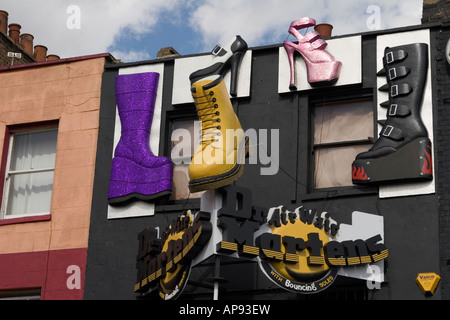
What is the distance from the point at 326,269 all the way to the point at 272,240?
94 cm

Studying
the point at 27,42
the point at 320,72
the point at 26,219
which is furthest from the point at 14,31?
the point at 320,72

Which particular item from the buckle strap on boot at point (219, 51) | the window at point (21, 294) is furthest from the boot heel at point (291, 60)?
the window at point (21, 294)

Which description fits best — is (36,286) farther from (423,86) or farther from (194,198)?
(423,86)

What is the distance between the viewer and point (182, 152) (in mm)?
17484

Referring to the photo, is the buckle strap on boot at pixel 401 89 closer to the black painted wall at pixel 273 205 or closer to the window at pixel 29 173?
the black painted wall at pixel 273 205

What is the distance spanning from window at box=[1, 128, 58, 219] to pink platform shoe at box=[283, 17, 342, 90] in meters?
4.89

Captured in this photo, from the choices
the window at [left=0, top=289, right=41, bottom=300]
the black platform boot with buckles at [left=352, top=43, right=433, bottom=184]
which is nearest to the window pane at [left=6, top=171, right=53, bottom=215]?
the window at [left=0, top=289, right=41, bottom=300]

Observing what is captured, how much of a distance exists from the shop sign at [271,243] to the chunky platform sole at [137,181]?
5.55 ft

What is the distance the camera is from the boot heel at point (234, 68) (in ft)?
55.9

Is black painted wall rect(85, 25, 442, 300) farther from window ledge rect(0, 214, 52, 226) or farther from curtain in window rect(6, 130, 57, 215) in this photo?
curtain in window rect(6, 130, 57, 215)

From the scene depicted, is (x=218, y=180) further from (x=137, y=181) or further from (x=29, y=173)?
(x=29, y=173)

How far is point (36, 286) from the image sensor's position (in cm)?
1722

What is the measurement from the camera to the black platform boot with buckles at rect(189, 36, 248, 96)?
17.1m
